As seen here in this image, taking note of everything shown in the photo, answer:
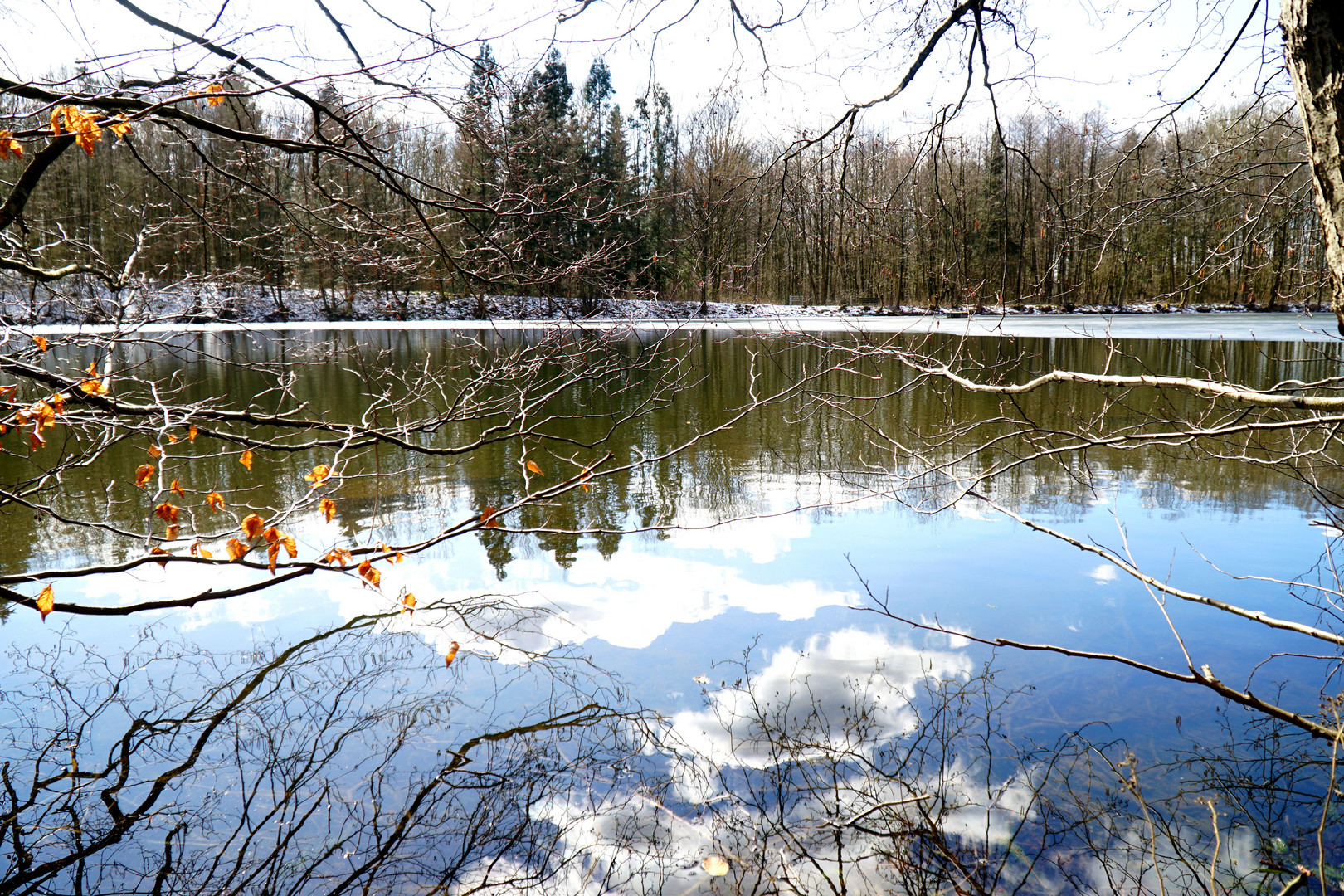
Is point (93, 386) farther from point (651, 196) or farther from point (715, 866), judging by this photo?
point (651, 196)

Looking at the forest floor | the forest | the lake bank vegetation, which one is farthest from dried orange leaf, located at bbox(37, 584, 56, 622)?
the forest

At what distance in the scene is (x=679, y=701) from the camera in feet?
12.8

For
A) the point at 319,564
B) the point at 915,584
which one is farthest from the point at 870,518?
the point at 319,564

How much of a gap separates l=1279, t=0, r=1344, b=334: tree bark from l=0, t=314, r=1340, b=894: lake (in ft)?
3.72

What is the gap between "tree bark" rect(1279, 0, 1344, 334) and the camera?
1.99 metres

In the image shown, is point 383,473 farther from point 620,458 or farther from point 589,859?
point 589,859

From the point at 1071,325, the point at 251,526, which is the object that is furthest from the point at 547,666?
the point at 1071,325

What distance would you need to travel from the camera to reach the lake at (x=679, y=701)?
2.86m

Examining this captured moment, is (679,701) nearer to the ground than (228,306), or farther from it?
nearer to the ground

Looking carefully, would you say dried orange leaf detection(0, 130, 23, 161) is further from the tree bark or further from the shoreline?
the shoreline

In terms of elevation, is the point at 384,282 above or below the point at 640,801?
above

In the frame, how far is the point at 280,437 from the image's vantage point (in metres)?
9.84

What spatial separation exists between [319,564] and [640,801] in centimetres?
157

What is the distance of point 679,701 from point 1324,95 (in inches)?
129
